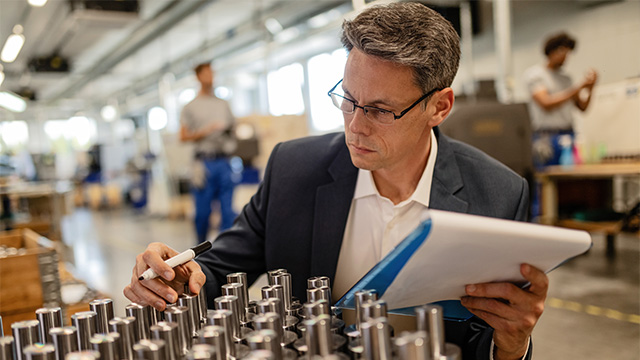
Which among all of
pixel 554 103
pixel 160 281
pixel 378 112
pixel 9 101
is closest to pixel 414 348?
pixel 160 281

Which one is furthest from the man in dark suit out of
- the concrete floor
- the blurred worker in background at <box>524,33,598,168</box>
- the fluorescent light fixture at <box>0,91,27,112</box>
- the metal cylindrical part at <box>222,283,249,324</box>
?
the fluorescent light fixture at <box>0,91,27,112</box>

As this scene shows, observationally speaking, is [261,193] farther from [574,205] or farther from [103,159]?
[103,159]

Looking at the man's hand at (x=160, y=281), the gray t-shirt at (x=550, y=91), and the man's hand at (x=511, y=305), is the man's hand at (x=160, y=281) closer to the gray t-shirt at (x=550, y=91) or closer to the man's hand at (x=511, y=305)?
the man's hand at (x=511, y=305)

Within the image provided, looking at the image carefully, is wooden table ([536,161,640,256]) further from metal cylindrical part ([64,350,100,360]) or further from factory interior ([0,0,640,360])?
metal cylindrical part ([64,350,100,360])

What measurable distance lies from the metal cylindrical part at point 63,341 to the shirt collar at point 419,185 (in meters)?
0.74

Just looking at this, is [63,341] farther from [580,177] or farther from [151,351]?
[580,177]

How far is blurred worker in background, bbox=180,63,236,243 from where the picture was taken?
13.5 feet

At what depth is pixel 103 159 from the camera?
39.2ft

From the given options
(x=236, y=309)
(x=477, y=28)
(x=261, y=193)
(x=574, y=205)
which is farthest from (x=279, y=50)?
(x=236, y=309)

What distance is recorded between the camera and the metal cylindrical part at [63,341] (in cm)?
52

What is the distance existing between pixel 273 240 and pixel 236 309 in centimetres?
56

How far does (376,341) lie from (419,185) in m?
0.71

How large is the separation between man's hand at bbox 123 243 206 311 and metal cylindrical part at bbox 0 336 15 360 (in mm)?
193

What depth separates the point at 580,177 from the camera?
4047mm
